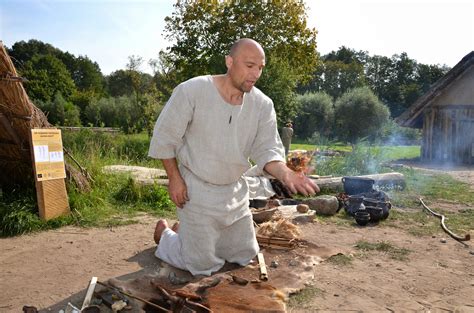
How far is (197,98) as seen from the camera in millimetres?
3646

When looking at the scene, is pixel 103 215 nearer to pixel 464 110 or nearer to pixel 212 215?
pixel 212 215

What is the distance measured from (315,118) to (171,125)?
95.2 ft

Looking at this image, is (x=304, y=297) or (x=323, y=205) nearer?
(x=304, y=297)

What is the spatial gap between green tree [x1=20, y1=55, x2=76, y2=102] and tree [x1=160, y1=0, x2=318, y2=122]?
65.9 ft

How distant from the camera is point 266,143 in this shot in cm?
378

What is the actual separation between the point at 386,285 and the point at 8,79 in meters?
4.79

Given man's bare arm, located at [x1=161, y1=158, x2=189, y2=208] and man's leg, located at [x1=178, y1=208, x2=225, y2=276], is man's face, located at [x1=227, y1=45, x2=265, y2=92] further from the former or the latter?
man's leg, located at [x1=178, y1=208, x2=225, y2=276]

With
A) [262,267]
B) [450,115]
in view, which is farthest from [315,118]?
[262,267]

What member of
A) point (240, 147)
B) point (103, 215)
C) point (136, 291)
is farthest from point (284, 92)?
point (136, 291)

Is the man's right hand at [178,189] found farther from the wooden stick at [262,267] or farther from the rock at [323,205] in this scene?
the rock at [323,205]

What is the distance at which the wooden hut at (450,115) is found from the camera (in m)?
15.3

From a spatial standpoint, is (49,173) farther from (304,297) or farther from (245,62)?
(304,297)

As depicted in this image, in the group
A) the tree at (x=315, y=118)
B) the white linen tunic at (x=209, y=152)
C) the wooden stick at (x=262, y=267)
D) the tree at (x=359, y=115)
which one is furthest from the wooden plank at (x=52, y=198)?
the tree at (x=315, y=118)

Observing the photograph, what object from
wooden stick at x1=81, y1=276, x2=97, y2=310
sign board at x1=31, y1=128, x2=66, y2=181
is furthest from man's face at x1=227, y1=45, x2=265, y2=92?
sign board at x1=31, y1=128, x2=66, y2=181
